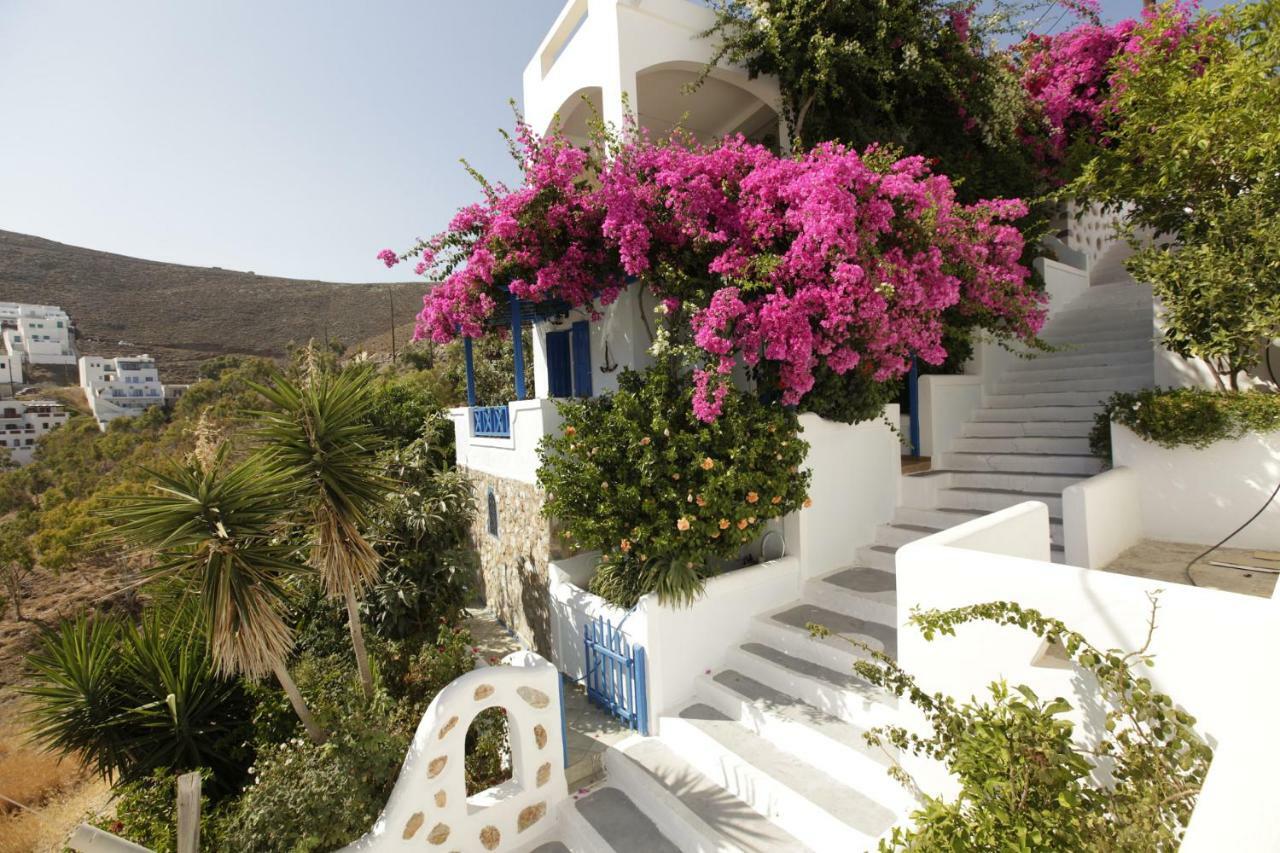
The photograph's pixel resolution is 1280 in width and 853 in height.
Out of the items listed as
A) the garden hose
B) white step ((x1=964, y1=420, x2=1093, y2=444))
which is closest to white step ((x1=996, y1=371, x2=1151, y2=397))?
white step ((x1=964, y1=420, x2=1093, y2=444))

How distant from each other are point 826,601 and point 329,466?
525cm

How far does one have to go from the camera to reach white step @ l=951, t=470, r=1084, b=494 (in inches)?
276

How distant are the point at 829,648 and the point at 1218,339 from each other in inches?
184

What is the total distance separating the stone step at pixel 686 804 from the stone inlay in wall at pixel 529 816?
71 centimetres

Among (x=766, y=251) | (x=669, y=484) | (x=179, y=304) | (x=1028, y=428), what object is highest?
(x=179, y=304)

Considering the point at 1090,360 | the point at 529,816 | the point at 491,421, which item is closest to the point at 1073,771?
the point at 529,816

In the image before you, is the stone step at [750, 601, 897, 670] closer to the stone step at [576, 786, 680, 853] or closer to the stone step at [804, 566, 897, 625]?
the stone step at [804, 566, 897, 625]

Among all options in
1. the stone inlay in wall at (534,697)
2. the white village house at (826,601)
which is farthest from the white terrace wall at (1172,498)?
the stone inlay in wall at (534,697)

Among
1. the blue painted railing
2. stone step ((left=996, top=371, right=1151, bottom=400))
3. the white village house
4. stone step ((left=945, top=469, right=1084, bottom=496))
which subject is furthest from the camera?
the blue painted railing

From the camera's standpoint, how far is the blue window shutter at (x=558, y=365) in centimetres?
1116

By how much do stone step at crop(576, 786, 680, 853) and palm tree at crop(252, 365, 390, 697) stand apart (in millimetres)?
2461

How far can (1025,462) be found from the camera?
757 centimetres

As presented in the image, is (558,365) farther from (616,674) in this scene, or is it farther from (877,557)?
(877,557)

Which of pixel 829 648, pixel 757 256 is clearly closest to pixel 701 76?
pixel 757 256
